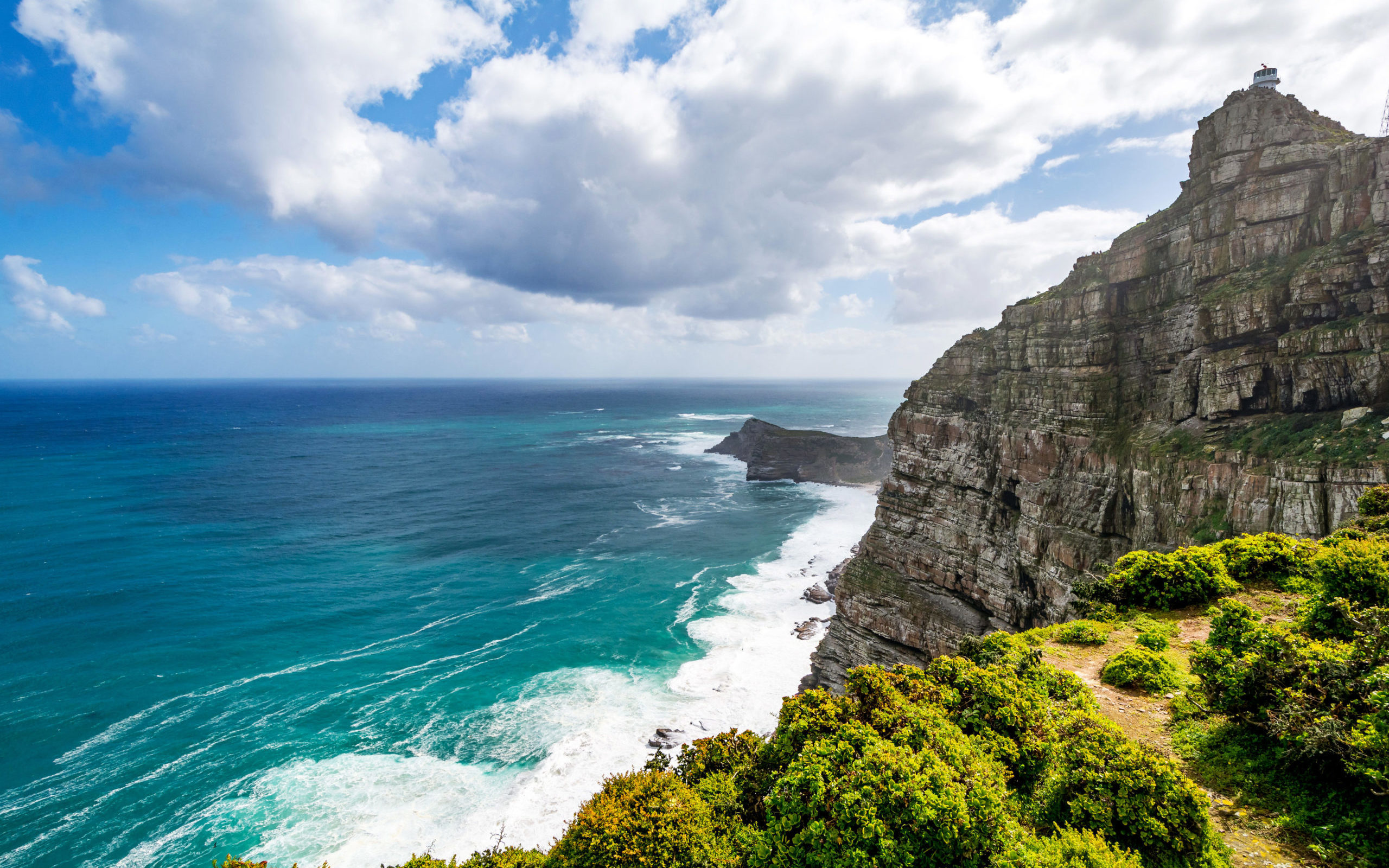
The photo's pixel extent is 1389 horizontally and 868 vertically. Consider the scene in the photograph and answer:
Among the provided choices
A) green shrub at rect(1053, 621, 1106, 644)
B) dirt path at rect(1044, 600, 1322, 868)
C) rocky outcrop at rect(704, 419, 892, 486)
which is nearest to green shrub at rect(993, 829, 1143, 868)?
dirt path at rect(1044, 600, 1322, 868)

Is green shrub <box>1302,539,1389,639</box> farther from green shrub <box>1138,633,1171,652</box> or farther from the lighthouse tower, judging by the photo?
the lighthouse tower

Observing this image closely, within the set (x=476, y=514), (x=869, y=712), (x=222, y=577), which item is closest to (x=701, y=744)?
(x=869, y=712)

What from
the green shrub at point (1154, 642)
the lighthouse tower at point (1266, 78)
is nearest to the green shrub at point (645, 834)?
the green shrub at point (1154, 642)

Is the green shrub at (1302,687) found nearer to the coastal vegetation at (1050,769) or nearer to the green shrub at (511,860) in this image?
the coastal vegetation at (1050,769)

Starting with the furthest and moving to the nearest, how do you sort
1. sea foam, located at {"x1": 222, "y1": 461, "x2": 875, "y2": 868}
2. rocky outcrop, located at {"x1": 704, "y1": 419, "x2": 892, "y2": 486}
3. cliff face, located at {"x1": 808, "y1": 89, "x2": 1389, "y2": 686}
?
rocky outcrop, located at {"x1": 704, "y1": 419, "x2": 892, "y2": 486} < sea foam, located at {"x1": 222, "y1": 461, "x2": 875, "y2": 868} < cliff face, located at {"x1": 808, "y1": 89, "x2": 1389, "y2": 686}

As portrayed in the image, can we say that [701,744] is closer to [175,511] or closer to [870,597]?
[870,597]

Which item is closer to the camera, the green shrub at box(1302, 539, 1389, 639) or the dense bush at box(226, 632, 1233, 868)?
the dense bush at box(226, 632, 1233, 868)
